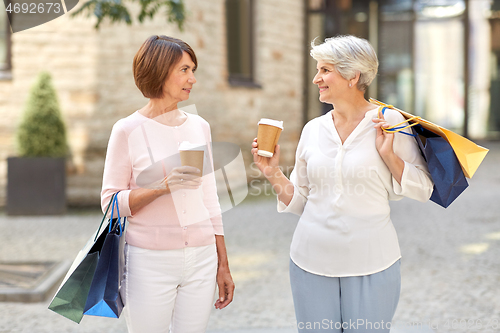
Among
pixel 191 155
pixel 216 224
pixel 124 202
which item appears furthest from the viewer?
pixel 216 224

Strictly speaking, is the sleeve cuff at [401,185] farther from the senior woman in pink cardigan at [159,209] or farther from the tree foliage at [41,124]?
the tree foliage at [41,124]

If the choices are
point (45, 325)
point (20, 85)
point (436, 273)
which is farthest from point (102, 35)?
point (436, 273)

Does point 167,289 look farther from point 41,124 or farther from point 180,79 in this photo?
point 41,124

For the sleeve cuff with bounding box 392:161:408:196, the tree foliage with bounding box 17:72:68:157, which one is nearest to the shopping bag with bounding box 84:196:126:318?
the sleeve cuff with bounding box 392:161:408:196

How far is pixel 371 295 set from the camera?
200cm

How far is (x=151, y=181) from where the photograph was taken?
1.96 metres

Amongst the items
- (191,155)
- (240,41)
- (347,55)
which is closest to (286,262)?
(347,55)

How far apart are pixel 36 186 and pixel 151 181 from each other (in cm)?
644

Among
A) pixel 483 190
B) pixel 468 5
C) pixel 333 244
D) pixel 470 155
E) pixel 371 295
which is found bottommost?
pixel 483 190

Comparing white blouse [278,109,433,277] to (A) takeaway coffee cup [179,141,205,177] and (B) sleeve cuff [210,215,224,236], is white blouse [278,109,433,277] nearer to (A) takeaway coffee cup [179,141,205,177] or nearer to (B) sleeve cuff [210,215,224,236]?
(B) sleeve cuff [210,215,224,236]

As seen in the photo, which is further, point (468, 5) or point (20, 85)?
point (468, 5)

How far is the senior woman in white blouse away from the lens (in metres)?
2.00

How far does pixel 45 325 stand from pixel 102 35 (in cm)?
528

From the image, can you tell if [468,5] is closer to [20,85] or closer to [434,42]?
[434,42]
